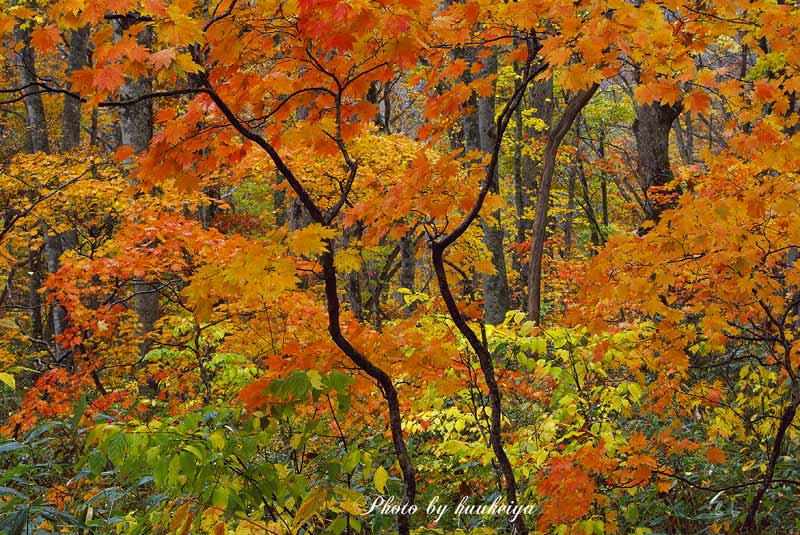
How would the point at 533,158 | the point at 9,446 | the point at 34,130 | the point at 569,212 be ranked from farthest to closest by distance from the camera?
the point at 569,212 < the point at 533,158 < the point at 34,130 < the point at 9,446

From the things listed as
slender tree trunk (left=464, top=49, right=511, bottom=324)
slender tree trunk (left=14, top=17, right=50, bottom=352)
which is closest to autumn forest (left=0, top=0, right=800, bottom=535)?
slender tree trunk (left=464, top=49, right=511, bottom=324)

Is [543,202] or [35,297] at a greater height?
[543,202]

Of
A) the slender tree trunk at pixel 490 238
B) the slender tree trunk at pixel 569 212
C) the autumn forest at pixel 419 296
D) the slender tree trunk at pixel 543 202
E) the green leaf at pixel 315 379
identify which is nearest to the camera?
the green leaf at pixel 315 379

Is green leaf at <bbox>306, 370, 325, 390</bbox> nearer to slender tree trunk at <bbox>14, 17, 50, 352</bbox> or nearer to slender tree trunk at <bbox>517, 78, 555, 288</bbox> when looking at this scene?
slender tree trunk at <bbox>14, 17, 50, 352</bbox>

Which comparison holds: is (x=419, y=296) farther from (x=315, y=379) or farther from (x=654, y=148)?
(x=654, y=148)

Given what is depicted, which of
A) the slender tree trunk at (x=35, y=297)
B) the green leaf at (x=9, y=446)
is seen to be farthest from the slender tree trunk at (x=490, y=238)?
the slender tree trunk at (x=35, y=297)

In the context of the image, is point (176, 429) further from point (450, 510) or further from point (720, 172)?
point (720, 172)

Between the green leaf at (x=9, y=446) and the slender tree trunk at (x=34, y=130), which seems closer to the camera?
the green leaf at (x=9, y=446)

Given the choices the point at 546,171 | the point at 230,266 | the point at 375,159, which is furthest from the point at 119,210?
the point at 230,266

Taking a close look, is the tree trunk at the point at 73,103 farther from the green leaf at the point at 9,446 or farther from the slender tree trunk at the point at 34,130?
the green leaf at the point at 9,446

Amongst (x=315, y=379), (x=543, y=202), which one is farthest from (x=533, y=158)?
(x=315, y=379)

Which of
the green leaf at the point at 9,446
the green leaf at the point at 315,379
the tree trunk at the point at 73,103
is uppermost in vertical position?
the tree trunk at the point at 73,103

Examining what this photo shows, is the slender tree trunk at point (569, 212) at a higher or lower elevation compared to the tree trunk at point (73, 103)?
lower

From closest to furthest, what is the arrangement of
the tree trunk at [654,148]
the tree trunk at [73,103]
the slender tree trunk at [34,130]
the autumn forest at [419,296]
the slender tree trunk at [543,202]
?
the autumn forest at [419,296] → the slender tree trunk at [543,202] → the tree trunk at [654,148] → the tree trunk at [73,103] → the slender tree trunk at [34,130]
